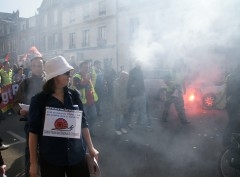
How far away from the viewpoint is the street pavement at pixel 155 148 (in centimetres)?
468

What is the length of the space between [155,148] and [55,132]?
3529mm

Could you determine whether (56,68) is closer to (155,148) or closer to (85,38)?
(155,148)

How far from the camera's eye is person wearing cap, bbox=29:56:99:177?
8.53ft

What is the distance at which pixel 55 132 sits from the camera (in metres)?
2.61

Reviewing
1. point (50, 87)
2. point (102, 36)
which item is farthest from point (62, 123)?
point (102, 36)

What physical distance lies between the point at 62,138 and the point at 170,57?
10.6 metres

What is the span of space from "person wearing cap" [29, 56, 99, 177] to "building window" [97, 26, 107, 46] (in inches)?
1017

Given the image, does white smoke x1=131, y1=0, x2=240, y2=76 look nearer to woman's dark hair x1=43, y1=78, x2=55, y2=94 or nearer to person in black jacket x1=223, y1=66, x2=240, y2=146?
person in black jacket x1=223, y1=66, x2=240, y2=146

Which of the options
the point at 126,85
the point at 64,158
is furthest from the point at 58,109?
the point at 126,85

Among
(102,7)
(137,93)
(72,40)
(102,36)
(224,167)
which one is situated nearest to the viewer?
(224,167)

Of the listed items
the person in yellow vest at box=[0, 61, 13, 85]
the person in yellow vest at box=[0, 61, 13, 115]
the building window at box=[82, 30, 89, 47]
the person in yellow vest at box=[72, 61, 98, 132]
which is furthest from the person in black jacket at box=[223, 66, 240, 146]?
the building window at box=[82, 30, 89, 47]

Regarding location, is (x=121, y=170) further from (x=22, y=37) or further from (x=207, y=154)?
(x=22, y=37)

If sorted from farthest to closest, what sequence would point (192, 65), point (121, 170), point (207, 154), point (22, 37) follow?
point (22, 37)
point (192, 65)
point (207, 154)
point (121, 170)

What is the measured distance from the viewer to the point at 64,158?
8.50ft
